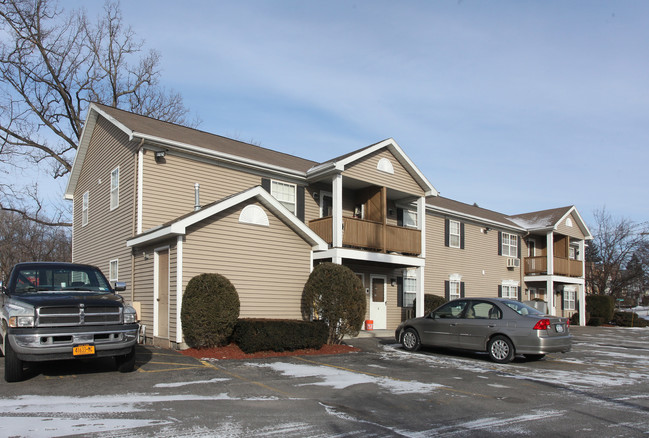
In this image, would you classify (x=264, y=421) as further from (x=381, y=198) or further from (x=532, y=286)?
(x=532, y=286)

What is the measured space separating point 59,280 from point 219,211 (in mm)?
4534

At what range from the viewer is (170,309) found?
42.3ft

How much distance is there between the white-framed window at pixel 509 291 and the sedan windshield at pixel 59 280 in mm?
22889

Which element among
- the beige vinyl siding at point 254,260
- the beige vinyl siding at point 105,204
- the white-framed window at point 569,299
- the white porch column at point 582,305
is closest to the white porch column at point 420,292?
the beige vinyl siding at point 254,260

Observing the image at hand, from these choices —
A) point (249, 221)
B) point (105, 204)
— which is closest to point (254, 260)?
point (249, 221)

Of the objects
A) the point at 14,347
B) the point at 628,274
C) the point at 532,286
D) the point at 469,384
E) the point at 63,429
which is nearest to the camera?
the point at 63,429

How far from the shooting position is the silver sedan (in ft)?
38.2

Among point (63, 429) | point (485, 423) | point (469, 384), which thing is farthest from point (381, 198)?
point (63, 429)

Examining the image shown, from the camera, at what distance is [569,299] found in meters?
33.1

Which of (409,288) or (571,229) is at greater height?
(571,229)

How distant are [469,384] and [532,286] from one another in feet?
77.5

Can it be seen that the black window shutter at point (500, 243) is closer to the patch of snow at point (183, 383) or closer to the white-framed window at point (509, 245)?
the white-framed window at point (509, 245)

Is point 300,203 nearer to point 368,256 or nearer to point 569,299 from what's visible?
point 368,256

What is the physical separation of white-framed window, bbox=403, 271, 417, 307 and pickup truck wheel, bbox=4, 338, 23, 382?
15.7 metres
